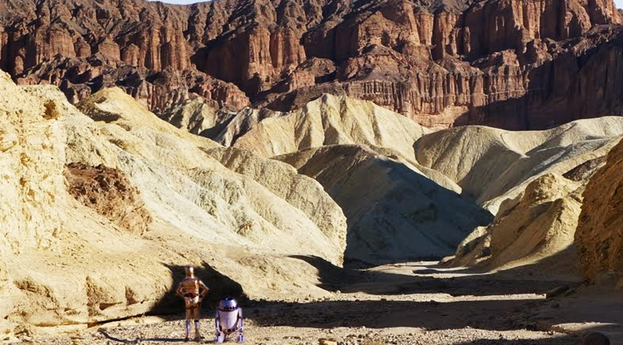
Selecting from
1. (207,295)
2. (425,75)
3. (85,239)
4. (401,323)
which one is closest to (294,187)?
(207,295)

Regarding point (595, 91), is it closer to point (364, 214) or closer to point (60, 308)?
point (364, 214)

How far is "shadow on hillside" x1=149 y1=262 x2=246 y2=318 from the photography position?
829 inches

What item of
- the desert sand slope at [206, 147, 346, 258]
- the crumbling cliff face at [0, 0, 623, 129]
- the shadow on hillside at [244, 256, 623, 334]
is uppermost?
the crumbling cliff face at [0, 0, 623, 129]

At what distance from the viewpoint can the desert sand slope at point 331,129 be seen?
137 m

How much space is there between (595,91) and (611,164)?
480 ft

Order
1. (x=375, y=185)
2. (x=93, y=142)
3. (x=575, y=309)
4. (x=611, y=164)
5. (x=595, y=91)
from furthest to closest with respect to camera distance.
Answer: (x=595, y=91), (x=375, y=185), (x=93, y=142), (x=611, y=164), (x=575, y=309)

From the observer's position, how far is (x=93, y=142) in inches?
1435

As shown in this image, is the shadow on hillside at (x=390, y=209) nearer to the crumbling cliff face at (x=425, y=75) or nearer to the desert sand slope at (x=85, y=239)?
the desert sand slope at (x=85, y=239)

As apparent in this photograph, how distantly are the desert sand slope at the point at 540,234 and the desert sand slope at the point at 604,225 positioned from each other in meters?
11.4

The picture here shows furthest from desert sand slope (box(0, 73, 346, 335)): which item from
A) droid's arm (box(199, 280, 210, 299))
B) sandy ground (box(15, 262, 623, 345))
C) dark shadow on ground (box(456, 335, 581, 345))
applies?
dark shadow on ground (box(456, 335, 581, 345))

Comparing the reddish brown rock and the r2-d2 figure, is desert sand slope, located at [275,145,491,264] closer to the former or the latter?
the reddish brown rock

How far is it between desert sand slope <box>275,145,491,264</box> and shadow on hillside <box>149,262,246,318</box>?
189 feet

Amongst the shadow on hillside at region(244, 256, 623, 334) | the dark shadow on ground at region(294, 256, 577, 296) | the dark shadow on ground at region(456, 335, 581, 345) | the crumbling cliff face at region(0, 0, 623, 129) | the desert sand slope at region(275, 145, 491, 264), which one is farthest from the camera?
the crumbling cliff face at region(0, 0, 623, 129)

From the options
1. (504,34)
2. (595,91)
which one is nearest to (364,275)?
(595,91)
